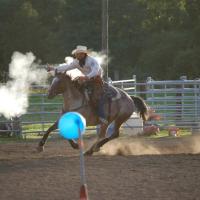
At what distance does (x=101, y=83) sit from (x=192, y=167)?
369cm

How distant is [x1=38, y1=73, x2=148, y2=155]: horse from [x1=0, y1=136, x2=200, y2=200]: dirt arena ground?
0.94ft

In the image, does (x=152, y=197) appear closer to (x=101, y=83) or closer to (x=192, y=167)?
(x=192, y=167)

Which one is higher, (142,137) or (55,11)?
(55,11)

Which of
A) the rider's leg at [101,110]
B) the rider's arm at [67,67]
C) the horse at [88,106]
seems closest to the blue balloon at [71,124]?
the horse at [88,106]

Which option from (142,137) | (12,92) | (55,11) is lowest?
(142,137)

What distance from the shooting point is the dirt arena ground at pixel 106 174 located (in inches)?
371

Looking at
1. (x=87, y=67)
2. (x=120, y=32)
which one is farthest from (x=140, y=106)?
(x=120, y=32)

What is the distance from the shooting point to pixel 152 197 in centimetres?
909

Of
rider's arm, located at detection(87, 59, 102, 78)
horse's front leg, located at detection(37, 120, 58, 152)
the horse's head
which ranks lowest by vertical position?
horse's front leg, located at detection(37, 120, 58, 152)

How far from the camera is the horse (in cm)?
1509

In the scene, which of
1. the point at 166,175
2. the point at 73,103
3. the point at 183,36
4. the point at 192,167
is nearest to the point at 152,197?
the point at 166,175

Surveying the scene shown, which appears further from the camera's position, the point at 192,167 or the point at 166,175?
the point at 192,167

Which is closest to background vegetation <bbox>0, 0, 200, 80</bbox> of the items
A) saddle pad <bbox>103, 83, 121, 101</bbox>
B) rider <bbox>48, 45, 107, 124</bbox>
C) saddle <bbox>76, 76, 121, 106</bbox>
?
saddle pad <bbox>103, 83, 121, 101</bbox>

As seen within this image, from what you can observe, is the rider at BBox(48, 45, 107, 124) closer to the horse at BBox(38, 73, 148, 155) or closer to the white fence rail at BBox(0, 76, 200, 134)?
the horse at BBox(38, 73, 148, 155)
